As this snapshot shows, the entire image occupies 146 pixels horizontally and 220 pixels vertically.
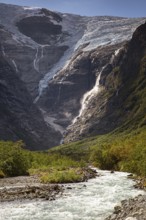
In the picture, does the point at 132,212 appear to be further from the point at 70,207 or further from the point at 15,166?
the point at 15,166

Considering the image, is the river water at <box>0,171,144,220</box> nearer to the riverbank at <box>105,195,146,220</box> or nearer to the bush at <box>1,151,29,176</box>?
the riverbank at <box>105,195,146,220</box>

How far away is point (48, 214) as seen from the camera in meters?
41.3

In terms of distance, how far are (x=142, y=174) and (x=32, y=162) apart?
51.6 meters

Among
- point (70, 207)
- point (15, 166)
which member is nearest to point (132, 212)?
point (70, 207)

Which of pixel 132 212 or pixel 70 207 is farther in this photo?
pixel 70 207

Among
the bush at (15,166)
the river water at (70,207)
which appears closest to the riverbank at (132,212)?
the river water at (70,207)

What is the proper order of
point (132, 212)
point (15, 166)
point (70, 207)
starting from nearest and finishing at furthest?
point (132, 212), point (70, 207), point (15, 166)

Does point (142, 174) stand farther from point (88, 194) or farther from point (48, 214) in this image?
point (48, 214)

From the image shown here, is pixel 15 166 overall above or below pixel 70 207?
above

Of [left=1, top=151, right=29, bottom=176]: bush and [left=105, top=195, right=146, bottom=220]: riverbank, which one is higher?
[left=1, top=151, right=29, bottom=176]: bush

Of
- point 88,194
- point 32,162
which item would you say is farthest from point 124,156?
point 88,194

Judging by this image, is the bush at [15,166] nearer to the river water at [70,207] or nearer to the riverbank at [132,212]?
the river water at [70,207]

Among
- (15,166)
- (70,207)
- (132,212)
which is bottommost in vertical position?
(132,212)

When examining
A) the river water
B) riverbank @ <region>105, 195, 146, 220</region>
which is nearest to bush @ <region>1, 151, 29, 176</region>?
the river water
